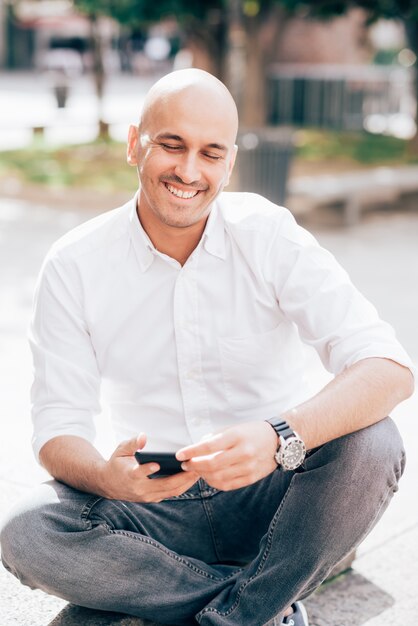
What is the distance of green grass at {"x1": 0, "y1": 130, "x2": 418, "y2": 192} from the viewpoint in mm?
12494

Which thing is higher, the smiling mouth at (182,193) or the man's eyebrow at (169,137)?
the man's eyebrow at (169,137)

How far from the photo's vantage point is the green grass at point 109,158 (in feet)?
41.0

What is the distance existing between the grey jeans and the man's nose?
853 mm

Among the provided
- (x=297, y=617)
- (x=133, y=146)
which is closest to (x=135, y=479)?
(x=297, y=617)

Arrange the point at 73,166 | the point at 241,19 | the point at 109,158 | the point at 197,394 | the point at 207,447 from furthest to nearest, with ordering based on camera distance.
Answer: the point at 109,158 < the point at 241,19 < the point at 73,166 < the point at 197,394 < the point at 207,447

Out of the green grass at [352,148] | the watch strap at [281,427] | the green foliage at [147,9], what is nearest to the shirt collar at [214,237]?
the watch strap at [281,427]

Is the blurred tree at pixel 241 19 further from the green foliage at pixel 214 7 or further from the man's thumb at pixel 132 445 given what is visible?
the man's thumb at pixel 132 445

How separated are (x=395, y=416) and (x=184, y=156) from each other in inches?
94.0

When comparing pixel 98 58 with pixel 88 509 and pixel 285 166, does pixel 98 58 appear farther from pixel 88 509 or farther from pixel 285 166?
pixel 88 509

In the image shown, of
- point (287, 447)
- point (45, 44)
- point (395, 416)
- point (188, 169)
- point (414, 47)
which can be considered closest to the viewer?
point (287, 447)

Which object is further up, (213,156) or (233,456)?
(213,156)

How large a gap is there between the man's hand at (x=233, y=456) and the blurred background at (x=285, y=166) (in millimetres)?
775

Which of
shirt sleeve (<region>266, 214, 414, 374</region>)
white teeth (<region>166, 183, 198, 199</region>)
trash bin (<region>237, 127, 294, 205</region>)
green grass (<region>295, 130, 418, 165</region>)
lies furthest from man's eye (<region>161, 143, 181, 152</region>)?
green grass (<region>295, 130, 418, 165</region>)

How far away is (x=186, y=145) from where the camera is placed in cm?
285
